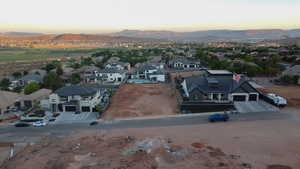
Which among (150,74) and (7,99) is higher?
(150,74)

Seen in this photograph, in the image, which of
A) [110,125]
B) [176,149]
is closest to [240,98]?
[176,149]

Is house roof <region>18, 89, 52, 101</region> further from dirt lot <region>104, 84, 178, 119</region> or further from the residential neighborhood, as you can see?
dirt lot <region>104, 84, 178, 119</region>

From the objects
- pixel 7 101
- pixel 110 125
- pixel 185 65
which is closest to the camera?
pixel 110 125

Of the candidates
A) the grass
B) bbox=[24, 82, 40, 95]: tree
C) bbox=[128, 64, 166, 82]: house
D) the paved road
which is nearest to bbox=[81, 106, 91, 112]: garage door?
the paved road

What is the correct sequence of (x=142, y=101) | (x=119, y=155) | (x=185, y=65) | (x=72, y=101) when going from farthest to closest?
(x=185, y=65) < (x=142, y=101) < (x=72, y=101) < (x=119, y=155)

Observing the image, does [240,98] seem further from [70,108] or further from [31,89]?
[31,89]

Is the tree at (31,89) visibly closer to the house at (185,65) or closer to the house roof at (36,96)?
the house roof at (36,96)

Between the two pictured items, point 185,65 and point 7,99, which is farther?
point 185,65

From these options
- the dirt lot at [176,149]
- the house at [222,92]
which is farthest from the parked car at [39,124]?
the house at [222,92]
